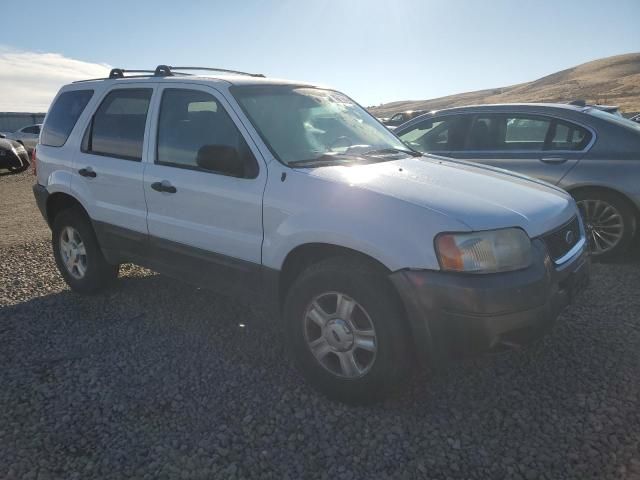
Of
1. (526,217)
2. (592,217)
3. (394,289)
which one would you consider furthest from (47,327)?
(592,217)

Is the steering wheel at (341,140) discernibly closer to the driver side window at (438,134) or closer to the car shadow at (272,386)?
the car shadow at (272,386)

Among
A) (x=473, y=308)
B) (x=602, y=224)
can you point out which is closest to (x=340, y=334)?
(x=473, y=308)

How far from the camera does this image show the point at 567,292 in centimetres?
296

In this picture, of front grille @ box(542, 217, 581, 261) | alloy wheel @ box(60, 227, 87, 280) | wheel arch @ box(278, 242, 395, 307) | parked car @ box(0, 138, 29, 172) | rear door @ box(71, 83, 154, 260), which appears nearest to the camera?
wheel arch @ box(278, 242, 395, 307)

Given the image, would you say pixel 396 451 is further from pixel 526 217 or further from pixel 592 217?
pixel 592 217

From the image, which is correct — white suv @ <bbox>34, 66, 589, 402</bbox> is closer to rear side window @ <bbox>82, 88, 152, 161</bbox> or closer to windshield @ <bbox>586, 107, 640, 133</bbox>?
rear side window @ <bbox>82, 88, 152, 161</bbox>

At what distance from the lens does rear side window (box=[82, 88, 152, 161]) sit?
403 cm

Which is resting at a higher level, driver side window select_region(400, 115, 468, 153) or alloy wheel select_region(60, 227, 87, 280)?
driver side window select_region(400, 115, 468, 153)

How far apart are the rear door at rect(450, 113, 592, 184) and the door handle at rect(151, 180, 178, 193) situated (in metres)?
3.66

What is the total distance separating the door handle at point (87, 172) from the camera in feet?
14.2

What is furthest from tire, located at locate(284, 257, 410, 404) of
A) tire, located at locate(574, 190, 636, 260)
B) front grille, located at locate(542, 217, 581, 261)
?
Answer: tire, located at locate(574, 190, 636, 260)

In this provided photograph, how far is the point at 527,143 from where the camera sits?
5816 millimetres

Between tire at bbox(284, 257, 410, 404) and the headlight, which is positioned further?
tire at bbox(284, 257, 410, 404)

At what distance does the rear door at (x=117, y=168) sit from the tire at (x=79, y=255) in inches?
9.3
